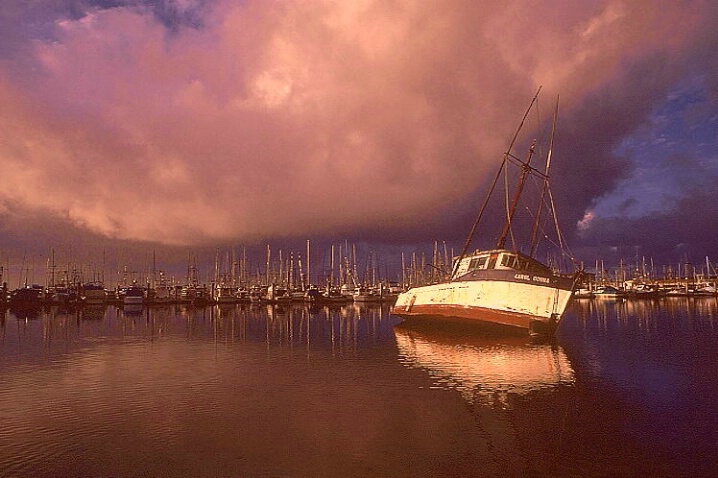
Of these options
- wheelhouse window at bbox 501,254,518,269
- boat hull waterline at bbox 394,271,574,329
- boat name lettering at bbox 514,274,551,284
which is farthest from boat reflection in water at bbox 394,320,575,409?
wheelhouse window at bbox 501,254,518,269

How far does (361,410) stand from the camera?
837 inches

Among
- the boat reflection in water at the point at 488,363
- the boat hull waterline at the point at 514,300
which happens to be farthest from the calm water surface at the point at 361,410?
the boat hull waterline at the point at 514,300

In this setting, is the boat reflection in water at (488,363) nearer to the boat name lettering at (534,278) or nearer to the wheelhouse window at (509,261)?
the boat name lettering at (534,278)

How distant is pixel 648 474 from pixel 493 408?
734cm

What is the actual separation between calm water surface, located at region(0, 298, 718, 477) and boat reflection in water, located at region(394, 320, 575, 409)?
163mm

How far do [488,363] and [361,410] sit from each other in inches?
559

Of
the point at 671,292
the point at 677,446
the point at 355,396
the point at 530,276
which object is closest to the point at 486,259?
the point at 530,276

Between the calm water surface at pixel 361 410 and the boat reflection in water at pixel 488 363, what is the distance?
0.54ft

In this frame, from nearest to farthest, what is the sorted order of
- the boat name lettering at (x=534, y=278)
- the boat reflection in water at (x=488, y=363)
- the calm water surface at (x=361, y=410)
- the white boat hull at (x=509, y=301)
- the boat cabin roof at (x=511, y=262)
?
the calm water surface at (x=361, y=410), the boat reflection in water at (x=488, y=363), the white boat hull at (x=509, y=301), the boat name lettering at (x=534, y=278), the boat cabin roof at (x=511, y=262)

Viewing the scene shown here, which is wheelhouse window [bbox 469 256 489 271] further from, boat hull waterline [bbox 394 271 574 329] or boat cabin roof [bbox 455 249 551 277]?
boat hull waterline [bbox 394 271 574 329]

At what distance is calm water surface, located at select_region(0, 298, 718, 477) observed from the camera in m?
15.3

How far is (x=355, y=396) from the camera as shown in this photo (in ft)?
78.5

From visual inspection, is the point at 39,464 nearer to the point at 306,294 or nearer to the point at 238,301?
the point at 238,301

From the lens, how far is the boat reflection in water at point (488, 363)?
24625 mm
